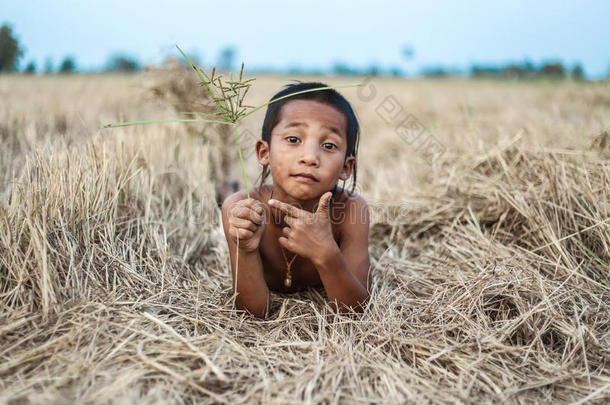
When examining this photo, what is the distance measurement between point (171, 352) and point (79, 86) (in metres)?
6.77

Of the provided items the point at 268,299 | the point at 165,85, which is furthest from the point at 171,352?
the point at 165,85

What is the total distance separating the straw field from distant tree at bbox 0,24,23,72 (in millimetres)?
609

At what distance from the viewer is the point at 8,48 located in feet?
6.86

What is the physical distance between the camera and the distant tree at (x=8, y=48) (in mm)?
2045

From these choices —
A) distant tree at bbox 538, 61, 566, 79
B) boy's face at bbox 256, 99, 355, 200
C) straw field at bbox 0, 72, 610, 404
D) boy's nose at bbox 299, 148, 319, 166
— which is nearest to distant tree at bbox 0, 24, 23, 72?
straw field at bbox 0, 72, 610, 404

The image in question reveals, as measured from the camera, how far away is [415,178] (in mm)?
3176

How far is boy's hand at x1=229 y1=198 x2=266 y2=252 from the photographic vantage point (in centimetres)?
137

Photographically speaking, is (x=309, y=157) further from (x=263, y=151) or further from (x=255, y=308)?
(x=255, y=308)

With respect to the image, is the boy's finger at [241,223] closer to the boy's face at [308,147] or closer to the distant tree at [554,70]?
the boy's face at [308,147]

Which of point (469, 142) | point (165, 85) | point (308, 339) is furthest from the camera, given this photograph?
point (165, 85)

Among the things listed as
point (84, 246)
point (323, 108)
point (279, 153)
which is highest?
point (323, 108)

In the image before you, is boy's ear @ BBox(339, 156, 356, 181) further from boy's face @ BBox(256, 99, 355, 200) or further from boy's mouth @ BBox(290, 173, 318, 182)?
boy's mouth @ BBox(290, 173, 318, 182)

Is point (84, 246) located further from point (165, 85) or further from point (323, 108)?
point (165, 85)

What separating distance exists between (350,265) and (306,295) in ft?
0.93
